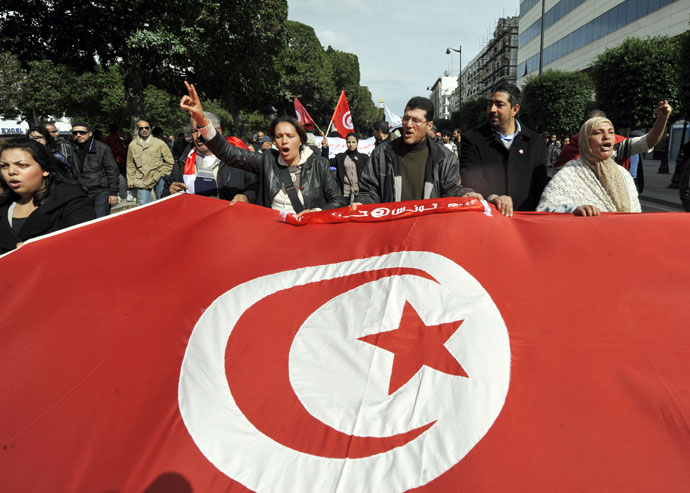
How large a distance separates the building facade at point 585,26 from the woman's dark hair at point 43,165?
97.4 feet

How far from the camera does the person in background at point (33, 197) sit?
2855 mm

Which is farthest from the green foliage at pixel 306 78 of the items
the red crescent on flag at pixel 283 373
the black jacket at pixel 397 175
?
the red crescent on flag at pixel 283 373

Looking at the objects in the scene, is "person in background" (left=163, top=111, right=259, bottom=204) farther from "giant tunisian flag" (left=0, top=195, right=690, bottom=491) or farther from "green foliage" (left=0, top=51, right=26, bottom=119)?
"green foliage" (left=0, top=51, right=26, bottom=119)

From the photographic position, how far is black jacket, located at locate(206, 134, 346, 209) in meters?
3.54

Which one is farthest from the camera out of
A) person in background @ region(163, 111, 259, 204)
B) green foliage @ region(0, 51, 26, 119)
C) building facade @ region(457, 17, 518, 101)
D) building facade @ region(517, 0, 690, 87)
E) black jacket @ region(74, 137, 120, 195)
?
building facade @ region(457, 17, 518, 101)

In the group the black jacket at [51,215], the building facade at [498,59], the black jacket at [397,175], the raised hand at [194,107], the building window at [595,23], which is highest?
the building facade at [498,59]

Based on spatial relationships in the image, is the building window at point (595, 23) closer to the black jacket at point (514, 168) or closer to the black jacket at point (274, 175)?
the black jacket at point (514, 168)

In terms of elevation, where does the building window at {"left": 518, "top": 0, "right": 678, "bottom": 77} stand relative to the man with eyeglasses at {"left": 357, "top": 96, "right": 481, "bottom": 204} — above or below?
above

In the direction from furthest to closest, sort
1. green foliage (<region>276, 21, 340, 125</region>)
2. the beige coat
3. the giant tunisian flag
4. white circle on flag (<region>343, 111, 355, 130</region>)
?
green foliage (<region>276, 21, 340, 125</region>) → white circle on flag (<region>343, 111, 355, 130</region>) → the beige coat → the giant tunisian flag

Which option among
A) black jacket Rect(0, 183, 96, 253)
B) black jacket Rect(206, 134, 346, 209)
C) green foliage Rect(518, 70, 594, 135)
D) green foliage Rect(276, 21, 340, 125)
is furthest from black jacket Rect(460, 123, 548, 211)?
green foliage Rect(276, 21, 340, 125)

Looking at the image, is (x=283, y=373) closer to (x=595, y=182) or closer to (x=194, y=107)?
(x=194, y=107)

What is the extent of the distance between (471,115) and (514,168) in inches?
2300

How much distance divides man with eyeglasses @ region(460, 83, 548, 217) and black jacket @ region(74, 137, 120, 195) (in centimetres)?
541

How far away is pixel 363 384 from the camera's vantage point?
6.17ft
